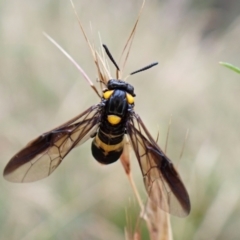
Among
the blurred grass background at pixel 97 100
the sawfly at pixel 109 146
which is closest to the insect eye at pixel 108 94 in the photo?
the sawfly at pixel 109 146

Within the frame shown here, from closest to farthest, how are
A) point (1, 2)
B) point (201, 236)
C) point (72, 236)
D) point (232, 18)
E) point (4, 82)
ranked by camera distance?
1. point (201, 236)
2. point (72, 236)
3. point (4, 82)
4. point (1, 2)
5. point (232, 18)

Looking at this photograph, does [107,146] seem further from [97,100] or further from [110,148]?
[97,100]

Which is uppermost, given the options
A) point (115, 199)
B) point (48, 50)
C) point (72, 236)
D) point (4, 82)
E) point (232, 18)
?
point (232, 18)

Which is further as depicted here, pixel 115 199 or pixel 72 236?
pixel 115 199

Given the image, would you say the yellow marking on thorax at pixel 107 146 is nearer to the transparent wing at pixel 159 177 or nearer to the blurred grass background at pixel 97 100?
the transparent wing at pixel 159 177

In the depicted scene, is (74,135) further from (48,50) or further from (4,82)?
(48,50)

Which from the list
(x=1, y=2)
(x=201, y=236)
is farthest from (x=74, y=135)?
(x=1, y=2)

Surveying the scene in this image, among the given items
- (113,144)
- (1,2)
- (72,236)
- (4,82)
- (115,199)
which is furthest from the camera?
(1,2)

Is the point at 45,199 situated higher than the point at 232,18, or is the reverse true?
the point at 232,18
